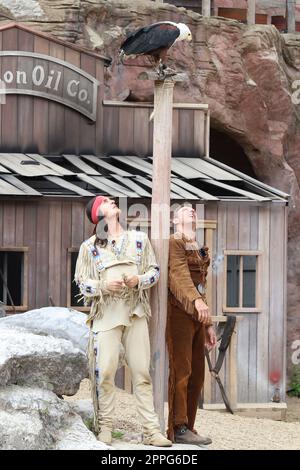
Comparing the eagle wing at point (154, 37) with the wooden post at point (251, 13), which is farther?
the wooden post at point (251, 13)

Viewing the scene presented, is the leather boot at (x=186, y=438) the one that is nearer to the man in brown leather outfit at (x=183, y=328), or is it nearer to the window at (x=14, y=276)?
the man in brown leather outfit at (x=183, y=328)

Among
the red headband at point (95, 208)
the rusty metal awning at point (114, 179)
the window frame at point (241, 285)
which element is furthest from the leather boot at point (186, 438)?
the window frame at point (241, 285)

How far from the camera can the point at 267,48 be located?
73.6 ft

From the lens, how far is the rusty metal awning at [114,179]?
1591cm

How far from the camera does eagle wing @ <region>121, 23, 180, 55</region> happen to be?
9.22 meters

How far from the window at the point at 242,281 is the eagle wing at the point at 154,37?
7.55 metres

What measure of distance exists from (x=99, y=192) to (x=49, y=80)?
2.21 metres

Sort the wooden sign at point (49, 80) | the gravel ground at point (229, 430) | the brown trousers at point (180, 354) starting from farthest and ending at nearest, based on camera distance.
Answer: the wooden sign at point (49, 80) < the gravel ground at point (229, 430) < the brown trousers at point (180, 354)

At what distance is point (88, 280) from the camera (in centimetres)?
872

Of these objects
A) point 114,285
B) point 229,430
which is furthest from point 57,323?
point 229,430

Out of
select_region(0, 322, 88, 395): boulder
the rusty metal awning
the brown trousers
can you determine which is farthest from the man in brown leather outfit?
the rusty metal awning

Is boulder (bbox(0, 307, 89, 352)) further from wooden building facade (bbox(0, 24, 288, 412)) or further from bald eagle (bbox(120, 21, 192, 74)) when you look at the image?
wooden building facade (bbox(0, 24, 288, 412))

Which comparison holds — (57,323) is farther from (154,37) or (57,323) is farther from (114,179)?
(114,179)
